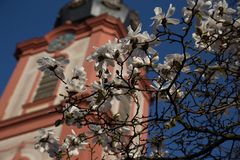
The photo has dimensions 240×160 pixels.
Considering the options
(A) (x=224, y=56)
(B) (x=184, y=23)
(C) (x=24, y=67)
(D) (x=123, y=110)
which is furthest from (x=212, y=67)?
(C) (x=24, y=67)

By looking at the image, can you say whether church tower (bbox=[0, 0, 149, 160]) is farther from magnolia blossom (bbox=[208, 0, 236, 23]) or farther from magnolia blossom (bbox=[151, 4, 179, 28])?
magnolia blossom (bbox=[151, 4, 179, 28])

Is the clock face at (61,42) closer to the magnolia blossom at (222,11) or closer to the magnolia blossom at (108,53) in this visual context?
the magnolia blossom at (222,11)

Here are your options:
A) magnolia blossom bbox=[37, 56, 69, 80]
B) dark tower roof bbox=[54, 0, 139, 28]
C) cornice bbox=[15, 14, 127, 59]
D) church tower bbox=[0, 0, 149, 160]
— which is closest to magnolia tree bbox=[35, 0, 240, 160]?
magnolia blossom bbox=[37, 56, 69, 80]

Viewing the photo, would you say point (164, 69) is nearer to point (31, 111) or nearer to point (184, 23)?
point (184, 23)

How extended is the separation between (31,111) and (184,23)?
9731 mm

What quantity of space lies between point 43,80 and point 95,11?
538cm

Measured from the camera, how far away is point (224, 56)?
12.8ft

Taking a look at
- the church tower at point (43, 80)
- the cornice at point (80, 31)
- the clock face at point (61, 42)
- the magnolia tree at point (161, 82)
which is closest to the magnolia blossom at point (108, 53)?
the magnolia tree at point (161, 82)

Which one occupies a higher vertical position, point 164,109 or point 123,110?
point 123,110

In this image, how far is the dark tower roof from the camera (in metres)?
18.5

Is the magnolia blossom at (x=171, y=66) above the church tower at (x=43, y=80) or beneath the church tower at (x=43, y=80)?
beneath

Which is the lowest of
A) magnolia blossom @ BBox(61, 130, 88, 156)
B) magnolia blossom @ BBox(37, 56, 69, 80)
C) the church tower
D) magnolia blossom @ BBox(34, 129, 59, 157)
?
magnolia blossom @ BBox(34, 129, 59, 157)

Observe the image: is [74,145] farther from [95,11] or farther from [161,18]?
[95,11]

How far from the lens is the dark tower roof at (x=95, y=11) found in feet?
Result: 60.6
